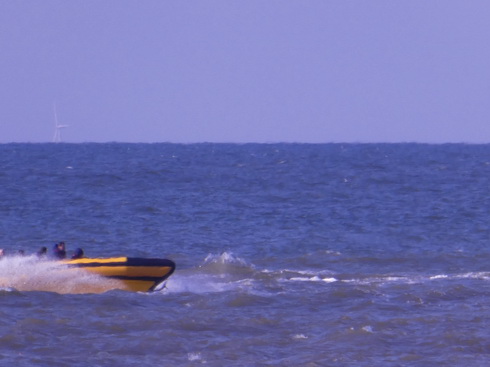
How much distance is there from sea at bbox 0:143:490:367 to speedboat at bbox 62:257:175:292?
359mm

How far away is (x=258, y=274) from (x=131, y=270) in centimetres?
329

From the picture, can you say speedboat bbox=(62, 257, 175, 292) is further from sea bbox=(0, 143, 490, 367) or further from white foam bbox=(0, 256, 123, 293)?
sea bbox=(0, 143, 490, 367)

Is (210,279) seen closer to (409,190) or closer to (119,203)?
(119,203)

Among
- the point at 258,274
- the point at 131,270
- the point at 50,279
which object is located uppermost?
the point at 131,270

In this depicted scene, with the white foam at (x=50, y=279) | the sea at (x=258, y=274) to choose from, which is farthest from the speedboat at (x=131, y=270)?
the sea at (x=258, y=274)

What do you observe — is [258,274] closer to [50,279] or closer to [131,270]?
[131,270]

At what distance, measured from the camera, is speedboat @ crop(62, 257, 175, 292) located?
58.3ft

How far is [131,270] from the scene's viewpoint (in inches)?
703

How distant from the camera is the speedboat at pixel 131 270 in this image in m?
17.8

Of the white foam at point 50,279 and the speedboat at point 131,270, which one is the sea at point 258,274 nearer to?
the white foam at point 50,279

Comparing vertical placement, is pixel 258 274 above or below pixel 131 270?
below

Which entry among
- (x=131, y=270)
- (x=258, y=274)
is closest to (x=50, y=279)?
(x=131, y=270)

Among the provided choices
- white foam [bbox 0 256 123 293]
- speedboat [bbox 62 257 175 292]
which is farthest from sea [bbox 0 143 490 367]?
speedboat [bbox 62 257 175 292]

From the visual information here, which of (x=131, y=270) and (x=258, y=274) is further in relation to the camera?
(x=258, y=274)
